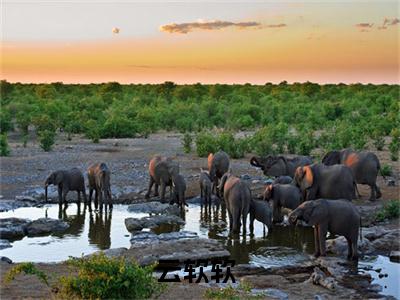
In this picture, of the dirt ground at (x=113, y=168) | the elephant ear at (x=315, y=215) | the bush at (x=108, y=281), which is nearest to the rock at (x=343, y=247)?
the elephant ear at (x=315, y=215)

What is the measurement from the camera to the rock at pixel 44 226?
13891mm

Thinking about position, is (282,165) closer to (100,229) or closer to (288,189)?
(288,189)

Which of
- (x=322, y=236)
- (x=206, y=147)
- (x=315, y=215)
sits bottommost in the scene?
(x=322, y=236)

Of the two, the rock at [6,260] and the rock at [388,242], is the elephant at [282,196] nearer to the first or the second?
the rock at [388,242]

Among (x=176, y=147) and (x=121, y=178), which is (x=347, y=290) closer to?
(x=121, y=178)

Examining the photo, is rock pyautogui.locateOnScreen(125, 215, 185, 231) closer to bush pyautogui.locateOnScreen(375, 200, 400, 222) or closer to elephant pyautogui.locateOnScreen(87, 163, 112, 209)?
elephant pyautogui.locateOnScreen(87, 163, 112, 209)

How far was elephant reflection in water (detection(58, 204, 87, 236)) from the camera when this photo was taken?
14387mm

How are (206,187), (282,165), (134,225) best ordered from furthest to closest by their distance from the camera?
(282,165), (206,187), (134,225)

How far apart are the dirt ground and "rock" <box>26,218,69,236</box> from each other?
119 inches

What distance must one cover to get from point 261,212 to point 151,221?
2512 millimetres

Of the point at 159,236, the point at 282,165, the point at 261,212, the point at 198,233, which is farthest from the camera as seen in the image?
the point at 282,165

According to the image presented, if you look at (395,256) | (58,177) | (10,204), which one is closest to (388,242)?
(395,256)

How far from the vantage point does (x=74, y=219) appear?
51.5 feet

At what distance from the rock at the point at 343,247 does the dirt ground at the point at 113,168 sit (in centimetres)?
307
